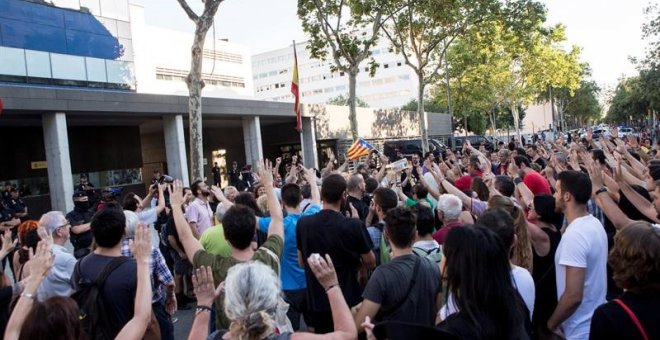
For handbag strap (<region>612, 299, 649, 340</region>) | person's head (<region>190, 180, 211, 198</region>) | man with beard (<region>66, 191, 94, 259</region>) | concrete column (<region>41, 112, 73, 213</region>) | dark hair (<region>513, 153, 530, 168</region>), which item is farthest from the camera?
concrete column (<region>41, 112, 73, 213</region>)

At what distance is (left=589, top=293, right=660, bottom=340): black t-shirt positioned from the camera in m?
2.13

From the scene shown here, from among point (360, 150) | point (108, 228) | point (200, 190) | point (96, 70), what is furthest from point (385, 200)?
point (96, 70)

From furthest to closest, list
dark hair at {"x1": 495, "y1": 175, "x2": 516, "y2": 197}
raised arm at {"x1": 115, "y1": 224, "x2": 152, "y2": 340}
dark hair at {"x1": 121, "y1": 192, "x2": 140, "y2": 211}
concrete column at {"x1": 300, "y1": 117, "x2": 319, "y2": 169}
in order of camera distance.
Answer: concrete column at {"x1": 300, "y1": 117, "x2": 319, "y2": 169} → dark hair at {"x1": 121, "y1": 192, "x2": 140, "y2": 211} → dark hair at {"x1": 495, "y1": 175, "x2": 516, "y2": 197} → raised arm at {"x1": 115, "y1": 224, "x2": 152, "y2": 340}

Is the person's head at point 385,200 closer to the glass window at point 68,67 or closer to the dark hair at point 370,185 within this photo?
the dark hair at point 370,185

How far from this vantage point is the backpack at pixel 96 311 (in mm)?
3363

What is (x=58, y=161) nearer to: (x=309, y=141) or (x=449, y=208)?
(x=309, y=141)

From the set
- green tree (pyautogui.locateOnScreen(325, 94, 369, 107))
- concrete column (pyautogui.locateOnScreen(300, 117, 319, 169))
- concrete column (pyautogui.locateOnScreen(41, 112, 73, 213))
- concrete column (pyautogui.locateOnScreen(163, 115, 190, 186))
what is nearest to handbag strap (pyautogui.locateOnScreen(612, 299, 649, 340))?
concrete column (pyautogui.locateOnScreen(41, 112, 73, 213))

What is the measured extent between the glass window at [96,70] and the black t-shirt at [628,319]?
27.7m

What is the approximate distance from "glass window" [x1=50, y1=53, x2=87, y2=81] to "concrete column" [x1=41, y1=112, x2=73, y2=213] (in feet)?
24.8

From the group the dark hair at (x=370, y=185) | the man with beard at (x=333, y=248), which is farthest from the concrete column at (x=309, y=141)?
the man with beard at (x=333, y=248)

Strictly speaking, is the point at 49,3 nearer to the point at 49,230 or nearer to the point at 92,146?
the point at 92,146

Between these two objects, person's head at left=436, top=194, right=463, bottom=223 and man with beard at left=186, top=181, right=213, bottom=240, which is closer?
person's head at left=436, top=194, right=463, bottom=223

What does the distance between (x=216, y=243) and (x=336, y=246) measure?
123 centimetres

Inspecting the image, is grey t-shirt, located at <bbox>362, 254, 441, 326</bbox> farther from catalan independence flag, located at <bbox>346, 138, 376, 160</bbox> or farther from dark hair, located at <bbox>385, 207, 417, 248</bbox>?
catalan independence flag, located at <bbox>346, 138, 376, 160</bbox>
